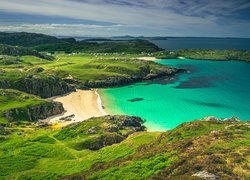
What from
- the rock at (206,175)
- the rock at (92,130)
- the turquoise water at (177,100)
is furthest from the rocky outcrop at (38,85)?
the rock at (206,175)

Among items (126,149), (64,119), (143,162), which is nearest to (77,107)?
(64,119)

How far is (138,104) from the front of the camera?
138m

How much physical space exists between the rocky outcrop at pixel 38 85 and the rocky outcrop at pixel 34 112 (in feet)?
103

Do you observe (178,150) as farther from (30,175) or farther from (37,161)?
(37,161)

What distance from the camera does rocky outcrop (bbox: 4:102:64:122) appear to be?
105 meters

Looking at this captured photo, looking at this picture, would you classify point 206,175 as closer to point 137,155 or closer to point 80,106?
point 137,155

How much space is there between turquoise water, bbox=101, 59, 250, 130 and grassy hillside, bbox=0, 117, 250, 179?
3928 cm

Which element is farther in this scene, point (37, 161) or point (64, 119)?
point (64, 119)

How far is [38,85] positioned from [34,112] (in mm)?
40586

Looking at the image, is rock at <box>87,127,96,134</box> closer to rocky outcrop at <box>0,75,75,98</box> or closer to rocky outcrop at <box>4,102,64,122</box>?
rocky outcrop at <box>4,102,64,122</box>

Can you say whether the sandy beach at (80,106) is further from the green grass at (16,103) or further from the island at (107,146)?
the green grass at (16,103)

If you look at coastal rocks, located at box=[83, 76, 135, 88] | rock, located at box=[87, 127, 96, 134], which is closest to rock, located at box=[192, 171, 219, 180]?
rock, located at box=[87, 127, 96, 134]

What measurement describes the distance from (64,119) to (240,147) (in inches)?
3198

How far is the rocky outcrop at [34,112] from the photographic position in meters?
105
